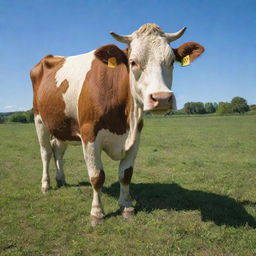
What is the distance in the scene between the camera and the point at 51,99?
559 cm

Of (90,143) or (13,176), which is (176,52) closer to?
(90,143)

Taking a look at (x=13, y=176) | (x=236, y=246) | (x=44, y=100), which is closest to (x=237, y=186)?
(x=236, y=246)

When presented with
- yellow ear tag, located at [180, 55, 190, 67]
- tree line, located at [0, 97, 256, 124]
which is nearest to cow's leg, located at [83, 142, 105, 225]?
yellow ear tag, located at [180, 55, 190, 67]

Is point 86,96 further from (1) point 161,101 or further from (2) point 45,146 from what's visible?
(2) point 45,146

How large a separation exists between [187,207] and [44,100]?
3379mm

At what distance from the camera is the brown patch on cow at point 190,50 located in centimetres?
450

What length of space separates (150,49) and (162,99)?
80 centimetres

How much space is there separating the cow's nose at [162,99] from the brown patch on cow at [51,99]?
2077 millimetres

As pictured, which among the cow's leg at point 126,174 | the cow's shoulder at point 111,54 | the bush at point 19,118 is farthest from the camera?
the bush at point 19,118

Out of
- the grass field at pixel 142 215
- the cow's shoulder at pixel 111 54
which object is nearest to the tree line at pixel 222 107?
the grass field at pixel 142 215

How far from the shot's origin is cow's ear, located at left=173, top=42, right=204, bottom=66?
14.7ft

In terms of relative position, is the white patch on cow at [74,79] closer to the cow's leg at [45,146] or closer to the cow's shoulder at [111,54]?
the cow's shoulder at [111,54]

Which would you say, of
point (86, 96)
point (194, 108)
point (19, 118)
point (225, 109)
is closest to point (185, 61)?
point (86, 96)

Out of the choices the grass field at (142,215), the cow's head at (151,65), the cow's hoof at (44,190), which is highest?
the cow's head at (151,65)
